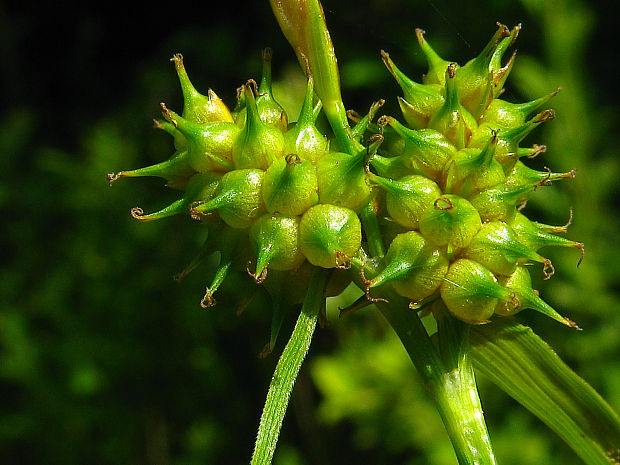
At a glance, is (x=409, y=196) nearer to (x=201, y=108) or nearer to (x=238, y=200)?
(x=238, y=200)

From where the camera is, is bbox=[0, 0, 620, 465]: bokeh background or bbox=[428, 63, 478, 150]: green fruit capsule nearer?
bbox=[428, 63, 478, 150]: green fruit capsule

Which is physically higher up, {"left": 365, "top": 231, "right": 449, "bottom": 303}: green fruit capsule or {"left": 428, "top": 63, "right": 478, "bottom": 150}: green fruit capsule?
{"left": 428, "top": 63, "right": 478, "bottom": 150}: green fruit capsule

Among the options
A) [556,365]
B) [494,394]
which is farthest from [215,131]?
[494,394]

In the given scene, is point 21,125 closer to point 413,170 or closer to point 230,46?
point 230,46

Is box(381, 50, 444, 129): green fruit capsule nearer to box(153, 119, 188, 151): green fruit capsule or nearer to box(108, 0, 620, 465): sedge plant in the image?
box(108, 0, 620, 465): sedge plant

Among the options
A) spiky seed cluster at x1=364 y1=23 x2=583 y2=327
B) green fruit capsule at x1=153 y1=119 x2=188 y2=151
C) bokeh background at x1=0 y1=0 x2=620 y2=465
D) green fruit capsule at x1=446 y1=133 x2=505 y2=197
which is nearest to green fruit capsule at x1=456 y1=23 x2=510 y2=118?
spiky seed cluster at x1=364 y1=23 x2=583 y2=327

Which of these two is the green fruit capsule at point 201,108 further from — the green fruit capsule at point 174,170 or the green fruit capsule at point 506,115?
the green fruit capsule at point 506,115

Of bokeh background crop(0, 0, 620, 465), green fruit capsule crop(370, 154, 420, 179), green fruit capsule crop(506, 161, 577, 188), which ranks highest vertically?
green fruit capsule crop(370, 154, 420, 179)
